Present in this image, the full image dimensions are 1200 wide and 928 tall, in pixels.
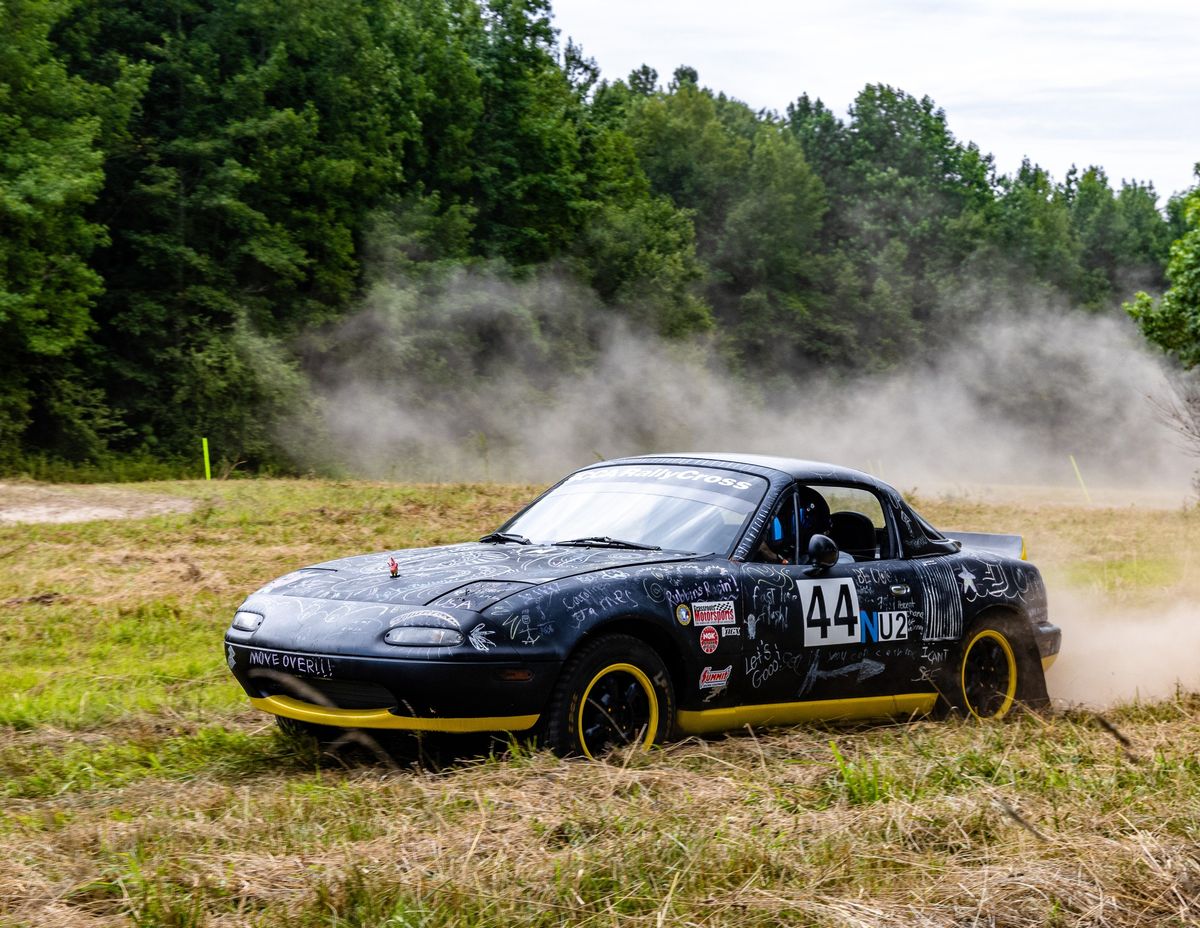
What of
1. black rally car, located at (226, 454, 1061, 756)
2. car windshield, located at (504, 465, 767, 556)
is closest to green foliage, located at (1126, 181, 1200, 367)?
black rally car, located at (226, 454, 1061, 756)

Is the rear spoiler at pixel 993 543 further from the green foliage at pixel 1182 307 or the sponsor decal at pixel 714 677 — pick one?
the green foliage at pixel 1182 307

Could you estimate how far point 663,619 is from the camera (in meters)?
6.44

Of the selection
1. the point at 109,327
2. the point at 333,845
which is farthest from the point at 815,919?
the point at 109,327

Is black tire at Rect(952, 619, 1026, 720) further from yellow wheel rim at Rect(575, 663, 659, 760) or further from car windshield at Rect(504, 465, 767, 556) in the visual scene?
yellow wheel rim at Rect(575, 663, 659, 760)

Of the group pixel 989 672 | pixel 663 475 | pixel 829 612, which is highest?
pixel 663 475

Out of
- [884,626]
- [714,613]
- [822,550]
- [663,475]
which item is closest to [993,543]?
[884,626]

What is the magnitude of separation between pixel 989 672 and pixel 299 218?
36474 mm

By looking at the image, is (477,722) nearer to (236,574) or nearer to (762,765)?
(762,765)

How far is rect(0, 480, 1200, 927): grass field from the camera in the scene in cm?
407

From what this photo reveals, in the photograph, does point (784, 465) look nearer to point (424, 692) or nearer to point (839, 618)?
point (839, 618)

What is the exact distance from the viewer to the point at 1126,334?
79.8 metres

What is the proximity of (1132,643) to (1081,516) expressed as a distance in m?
17.8

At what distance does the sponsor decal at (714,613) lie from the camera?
664 centimetres

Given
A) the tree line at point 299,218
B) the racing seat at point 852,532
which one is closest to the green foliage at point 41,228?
the tree line at point 299,218
